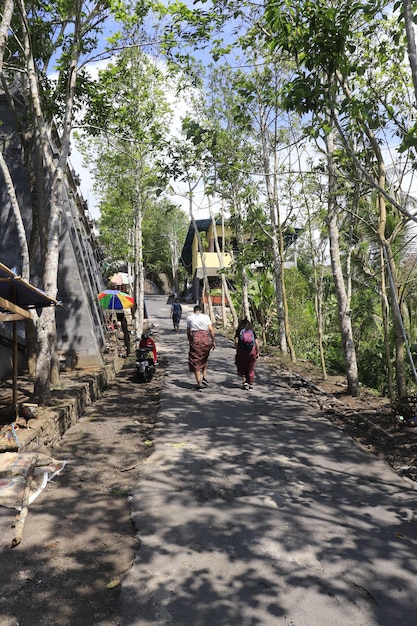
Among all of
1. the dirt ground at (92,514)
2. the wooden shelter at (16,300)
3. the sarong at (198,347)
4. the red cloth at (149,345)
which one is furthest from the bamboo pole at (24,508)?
the red cloth at (149,345)

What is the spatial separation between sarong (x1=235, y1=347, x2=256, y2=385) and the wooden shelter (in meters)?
4.40

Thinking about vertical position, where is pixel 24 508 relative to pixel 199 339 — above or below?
below

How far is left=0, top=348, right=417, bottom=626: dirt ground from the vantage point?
3.54m

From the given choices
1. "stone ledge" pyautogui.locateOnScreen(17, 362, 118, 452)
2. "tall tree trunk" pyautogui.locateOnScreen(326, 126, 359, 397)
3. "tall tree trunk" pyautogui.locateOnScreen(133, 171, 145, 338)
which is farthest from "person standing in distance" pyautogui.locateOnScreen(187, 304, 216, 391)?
"tall tree trunk" pyautogui.locateOnScreen(133, 171, 145, 338)

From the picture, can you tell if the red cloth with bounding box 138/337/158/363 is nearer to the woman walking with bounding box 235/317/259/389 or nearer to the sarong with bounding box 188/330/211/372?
the sarong with bounding box 188/330/211/372

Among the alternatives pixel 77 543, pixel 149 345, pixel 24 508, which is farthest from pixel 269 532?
pixel 149 345

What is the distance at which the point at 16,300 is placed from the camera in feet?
25.9

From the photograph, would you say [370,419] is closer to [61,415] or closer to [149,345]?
[61,415]

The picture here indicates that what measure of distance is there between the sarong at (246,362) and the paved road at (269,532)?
9.34 ft

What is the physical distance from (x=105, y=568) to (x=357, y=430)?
5.13 m

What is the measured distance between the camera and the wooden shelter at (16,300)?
6.85 metres

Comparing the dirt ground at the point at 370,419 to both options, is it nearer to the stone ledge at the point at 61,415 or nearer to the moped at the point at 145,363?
the moped at the point at 145,363

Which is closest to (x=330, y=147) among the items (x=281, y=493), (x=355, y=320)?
(x=281, y=493)

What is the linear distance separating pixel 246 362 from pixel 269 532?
6.62 metres
